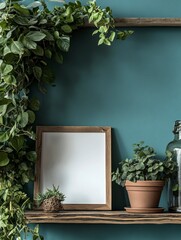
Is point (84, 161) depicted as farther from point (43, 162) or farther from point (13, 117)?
point (13, 117)

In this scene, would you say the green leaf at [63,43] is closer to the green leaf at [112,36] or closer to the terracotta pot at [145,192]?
the green leaf at [112,36]

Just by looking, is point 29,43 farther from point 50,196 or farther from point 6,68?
point 50,196

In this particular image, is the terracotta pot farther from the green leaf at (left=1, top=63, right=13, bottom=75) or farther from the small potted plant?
the green leaf at (left=1, top=63, right=13, bottom=75)

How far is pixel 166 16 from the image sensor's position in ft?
6.32

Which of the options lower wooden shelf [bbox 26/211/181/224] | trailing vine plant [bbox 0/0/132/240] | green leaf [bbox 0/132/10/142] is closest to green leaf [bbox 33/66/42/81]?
trailing vine plant [bbox 0/0/132/240]

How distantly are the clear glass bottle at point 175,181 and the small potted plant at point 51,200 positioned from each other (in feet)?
1.32

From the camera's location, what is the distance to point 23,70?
180cm

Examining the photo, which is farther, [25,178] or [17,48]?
[25,178]

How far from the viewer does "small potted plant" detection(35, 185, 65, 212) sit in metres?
1.69

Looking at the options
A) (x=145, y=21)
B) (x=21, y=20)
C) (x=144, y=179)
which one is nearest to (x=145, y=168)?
(x=144, y=179)

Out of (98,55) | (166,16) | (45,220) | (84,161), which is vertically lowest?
(45,220)

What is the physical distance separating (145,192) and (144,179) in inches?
1.8

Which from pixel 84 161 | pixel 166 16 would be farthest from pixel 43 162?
pixel 166 16

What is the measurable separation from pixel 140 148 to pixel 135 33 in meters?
0.48
